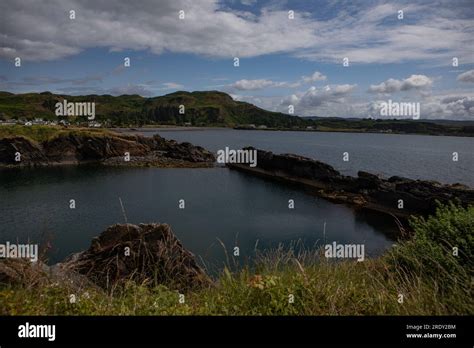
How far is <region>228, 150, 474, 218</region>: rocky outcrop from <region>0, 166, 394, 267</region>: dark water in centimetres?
511

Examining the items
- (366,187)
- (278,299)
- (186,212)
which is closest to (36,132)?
(186,212)

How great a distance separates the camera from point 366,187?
67.8 metres

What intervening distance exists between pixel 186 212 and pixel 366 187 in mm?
34719

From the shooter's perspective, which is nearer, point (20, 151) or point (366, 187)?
point (366, 187)

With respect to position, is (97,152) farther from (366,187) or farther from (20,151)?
(366,187)

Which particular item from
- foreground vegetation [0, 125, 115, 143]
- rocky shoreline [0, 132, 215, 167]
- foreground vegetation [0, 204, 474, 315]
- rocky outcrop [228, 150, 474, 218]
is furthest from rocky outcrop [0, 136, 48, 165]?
foreground vegetation [0, 204, 474, 315]

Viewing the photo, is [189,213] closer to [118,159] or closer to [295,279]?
[295,279]

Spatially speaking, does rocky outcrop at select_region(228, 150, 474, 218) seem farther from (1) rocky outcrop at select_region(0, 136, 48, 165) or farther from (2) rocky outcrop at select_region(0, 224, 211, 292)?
(1) rocky outcrop at select_region(0, 136, 48, 165)

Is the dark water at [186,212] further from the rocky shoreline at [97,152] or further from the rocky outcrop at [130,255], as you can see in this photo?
the rocky shoreline at [97,152]

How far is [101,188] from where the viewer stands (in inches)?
2768

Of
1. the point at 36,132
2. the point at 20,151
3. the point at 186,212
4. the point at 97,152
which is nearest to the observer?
the point at 186,212
